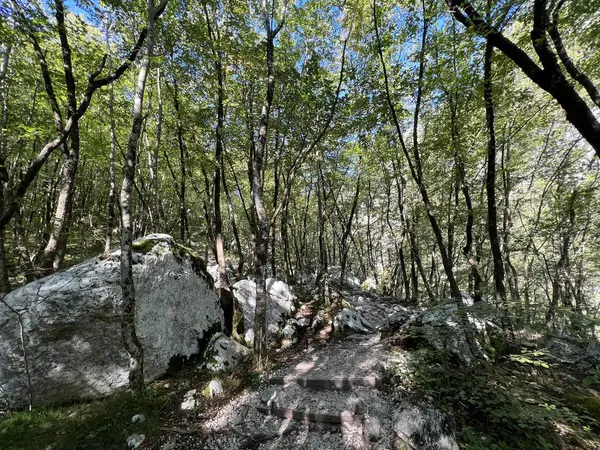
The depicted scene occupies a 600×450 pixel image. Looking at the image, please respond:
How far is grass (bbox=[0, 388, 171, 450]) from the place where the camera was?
11.5ft

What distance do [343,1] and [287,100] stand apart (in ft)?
12.5

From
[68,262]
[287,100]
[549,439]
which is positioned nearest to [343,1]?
[287,100]

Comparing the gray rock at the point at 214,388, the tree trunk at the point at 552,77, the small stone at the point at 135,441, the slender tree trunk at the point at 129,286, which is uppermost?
the tree trunk at the point at 552,77

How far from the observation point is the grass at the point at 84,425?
349 cm

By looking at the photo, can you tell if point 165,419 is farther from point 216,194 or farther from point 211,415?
point 216,194

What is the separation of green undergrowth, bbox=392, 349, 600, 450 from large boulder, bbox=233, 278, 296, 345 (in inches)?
169

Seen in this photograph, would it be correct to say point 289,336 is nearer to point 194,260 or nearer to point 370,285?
point 194,260

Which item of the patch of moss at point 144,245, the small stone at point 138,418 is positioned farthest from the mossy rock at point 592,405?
the patch of moss at point 144,245

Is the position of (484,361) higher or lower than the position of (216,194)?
lower

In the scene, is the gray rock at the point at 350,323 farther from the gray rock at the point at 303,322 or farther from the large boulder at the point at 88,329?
the large boulder at the point at 88,329

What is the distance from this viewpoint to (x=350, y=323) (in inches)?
302

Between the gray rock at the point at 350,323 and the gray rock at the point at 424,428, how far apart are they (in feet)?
12.7

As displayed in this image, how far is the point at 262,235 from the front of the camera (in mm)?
5875

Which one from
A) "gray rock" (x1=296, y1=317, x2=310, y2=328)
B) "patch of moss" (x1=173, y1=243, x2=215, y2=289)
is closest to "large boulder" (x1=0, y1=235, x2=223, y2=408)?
"patch of moss" (x1=173, y1=243, x2=215, y2=289)
